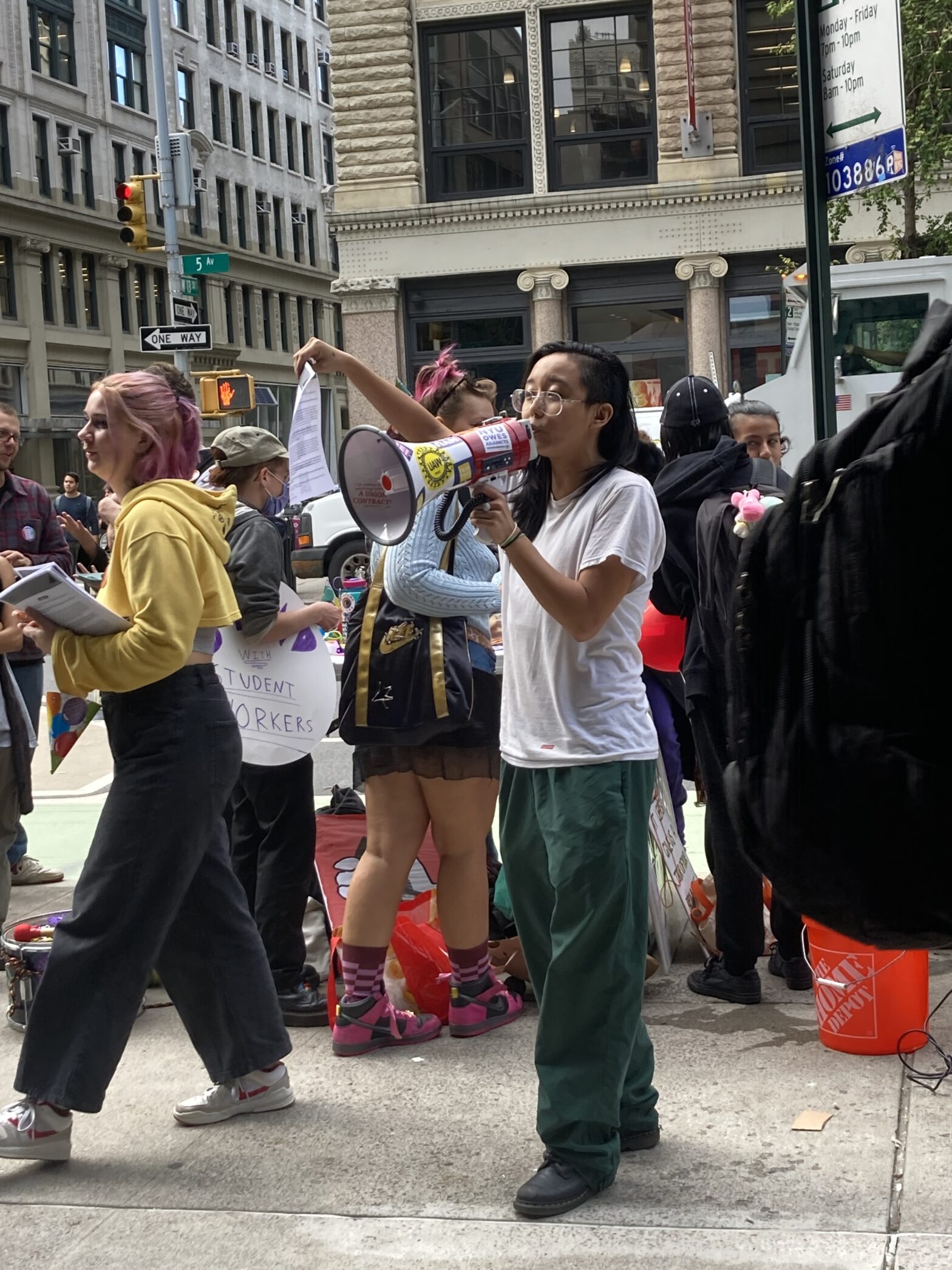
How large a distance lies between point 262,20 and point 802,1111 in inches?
2633

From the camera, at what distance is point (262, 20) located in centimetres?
6438

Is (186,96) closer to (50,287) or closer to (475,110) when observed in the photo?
(50,287)

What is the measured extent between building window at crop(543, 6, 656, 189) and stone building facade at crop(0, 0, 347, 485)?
1530cm

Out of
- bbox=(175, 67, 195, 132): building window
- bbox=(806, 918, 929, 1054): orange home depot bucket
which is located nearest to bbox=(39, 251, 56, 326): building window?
bbox=(175, 67, 195, 132): building window

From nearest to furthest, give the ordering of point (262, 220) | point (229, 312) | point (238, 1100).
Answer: point (238, 1100) → point (229, 312) → point (262, 220)

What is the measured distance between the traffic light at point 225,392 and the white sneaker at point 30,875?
441 inches

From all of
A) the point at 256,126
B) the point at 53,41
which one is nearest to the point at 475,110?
the point at 53,41

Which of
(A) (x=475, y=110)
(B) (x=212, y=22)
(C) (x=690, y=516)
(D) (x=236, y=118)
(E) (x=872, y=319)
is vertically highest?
(B) (x=212, y=22)

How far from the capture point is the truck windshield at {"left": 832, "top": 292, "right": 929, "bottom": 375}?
48.2ft

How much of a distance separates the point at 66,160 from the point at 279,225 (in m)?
14.4

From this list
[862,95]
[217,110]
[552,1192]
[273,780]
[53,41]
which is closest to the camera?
[552,1192]

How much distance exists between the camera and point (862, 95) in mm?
4477

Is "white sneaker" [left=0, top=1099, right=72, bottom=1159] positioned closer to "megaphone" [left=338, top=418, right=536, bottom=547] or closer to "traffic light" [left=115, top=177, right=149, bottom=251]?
"megaphone" [left=338, top=418, right=536, bottom=547]

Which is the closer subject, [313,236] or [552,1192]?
[552,1192]
